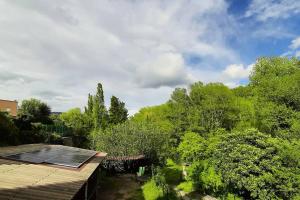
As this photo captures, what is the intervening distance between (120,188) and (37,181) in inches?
615

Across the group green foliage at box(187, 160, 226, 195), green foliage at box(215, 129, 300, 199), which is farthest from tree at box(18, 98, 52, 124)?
green foliage at box(215, 129, 300, 199)

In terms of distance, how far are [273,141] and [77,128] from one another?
1361 inches

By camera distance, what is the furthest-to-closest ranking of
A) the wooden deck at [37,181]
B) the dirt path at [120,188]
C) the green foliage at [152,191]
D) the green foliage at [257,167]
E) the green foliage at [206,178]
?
the dirt path at [120,188] → the green foliage at [152,191] → the green foliage at [206,178] → the green foliage at [257,167] → the wooden deck at [37,181]

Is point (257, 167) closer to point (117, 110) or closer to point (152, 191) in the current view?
point (152, 191)

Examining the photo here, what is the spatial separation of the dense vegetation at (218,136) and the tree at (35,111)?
0.14 metres

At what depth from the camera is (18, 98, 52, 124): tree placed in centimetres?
3988

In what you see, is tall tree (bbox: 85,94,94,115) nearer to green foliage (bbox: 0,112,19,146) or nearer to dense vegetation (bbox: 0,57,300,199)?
dense vegetation (bbox: 0,57,300,199)

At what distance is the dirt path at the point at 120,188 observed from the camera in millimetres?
20967

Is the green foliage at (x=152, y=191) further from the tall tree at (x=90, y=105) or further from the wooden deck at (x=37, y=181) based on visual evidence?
the tall tree at (x=90, y=105)

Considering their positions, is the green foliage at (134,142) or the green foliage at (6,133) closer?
the green foliage at (6,133)

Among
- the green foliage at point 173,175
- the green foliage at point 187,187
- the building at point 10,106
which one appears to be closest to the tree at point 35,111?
the building at point 10,106

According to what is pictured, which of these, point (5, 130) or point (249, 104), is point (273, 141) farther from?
point (249, 104)

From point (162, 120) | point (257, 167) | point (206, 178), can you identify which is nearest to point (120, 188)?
point (206, 178)

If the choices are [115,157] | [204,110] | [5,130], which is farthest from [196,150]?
[204,110]
